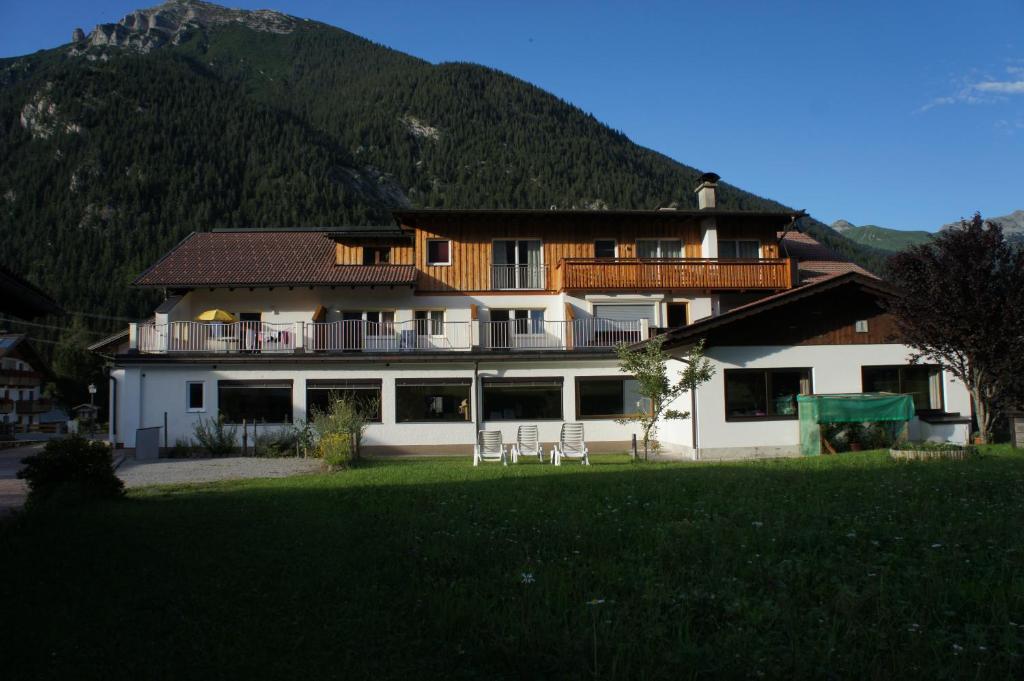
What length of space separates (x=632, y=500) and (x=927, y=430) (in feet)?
45.2

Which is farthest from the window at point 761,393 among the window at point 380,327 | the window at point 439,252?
the window at point 439,252

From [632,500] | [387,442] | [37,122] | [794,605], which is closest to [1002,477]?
[632,500]

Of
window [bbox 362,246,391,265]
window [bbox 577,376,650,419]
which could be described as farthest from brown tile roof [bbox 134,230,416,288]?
window [bbox 577,376,650,419]

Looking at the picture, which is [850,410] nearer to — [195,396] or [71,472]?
[71,472]

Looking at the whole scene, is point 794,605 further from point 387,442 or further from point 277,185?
point 277,185

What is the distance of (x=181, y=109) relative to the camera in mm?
104938

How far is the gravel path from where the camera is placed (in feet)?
51.4

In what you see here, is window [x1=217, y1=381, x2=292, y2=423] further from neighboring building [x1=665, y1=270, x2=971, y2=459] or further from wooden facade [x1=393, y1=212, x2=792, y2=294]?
neighboring building [x1=665, y1=270, x2=971, y2=459]

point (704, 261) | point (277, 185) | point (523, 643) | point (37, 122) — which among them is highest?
point (37, 122)

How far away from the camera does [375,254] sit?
2866 centimetres

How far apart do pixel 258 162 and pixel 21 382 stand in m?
50.9

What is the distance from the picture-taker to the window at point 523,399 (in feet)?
77.8

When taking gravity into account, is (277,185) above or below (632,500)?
above

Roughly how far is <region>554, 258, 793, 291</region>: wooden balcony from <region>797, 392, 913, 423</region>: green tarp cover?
905 centimetres
